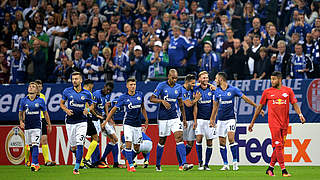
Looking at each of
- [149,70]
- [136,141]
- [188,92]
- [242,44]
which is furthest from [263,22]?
[136,141]

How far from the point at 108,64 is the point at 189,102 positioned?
607 cm

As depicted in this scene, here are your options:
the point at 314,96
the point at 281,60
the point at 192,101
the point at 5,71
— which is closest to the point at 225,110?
the point at 192,101

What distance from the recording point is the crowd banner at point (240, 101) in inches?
744

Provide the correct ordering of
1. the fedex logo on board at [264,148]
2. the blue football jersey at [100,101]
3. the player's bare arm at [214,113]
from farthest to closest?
the fedex logo on board at [264,148], the blue football jersey at [100,101], the player's bare arm at [214,113]

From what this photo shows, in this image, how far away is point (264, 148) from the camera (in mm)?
19359

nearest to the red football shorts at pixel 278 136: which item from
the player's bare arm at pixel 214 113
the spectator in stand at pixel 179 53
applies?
the player's bare arm at pixel 214 113

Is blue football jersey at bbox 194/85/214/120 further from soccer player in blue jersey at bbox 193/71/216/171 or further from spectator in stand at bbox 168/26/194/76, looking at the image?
spectator in stand at bbox 168/26/194/76

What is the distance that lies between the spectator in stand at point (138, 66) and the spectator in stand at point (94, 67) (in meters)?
1.24

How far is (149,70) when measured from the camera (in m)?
21.4

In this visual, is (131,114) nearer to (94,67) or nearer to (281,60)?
(94,67)

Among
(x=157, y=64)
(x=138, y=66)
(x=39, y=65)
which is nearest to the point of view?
(x=157, y=64)

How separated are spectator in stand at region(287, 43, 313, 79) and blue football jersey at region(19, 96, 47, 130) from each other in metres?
8.67

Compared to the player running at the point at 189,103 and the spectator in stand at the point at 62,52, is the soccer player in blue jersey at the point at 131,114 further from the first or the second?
the spectator in stand at the point at 62,52

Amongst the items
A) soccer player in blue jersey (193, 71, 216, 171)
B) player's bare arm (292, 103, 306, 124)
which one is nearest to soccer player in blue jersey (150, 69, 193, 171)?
soccer player in blue jersey (193, 71, 216, 171)
